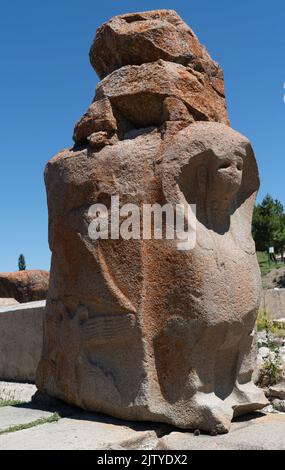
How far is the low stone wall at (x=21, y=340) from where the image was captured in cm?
672

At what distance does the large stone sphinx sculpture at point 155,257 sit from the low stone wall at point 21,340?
7.24ft

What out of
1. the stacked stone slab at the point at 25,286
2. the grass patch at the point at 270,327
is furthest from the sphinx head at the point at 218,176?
the stacked stone slab at the point at 25,286

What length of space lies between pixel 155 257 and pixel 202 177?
0.68 m

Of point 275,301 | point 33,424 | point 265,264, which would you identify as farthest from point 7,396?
point 265,264

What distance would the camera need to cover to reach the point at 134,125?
4395 mm

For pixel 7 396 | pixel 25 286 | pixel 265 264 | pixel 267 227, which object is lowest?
pixel 7 396

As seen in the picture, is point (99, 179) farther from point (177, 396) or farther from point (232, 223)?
point (177, 396)

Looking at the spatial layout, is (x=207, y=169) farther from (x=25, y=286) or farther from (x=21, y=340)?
(x=25, y=286)

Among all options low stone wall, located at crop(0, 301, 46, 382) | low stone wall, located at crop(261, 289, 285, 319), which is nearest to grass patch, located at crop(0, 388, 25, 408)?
low stone wall, located at crop(0, 301, 46, 382)

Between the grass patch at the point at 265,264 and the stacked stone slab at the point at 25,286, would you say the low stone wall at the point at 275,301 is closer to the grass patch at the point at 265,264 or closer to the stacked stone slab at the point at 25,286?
the stacked stone slab at the point at 25,286

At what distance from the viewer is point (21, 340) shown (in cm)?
695

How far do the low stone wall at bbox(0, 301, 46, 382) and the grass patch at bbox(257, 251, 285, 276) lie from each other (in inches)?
1055
